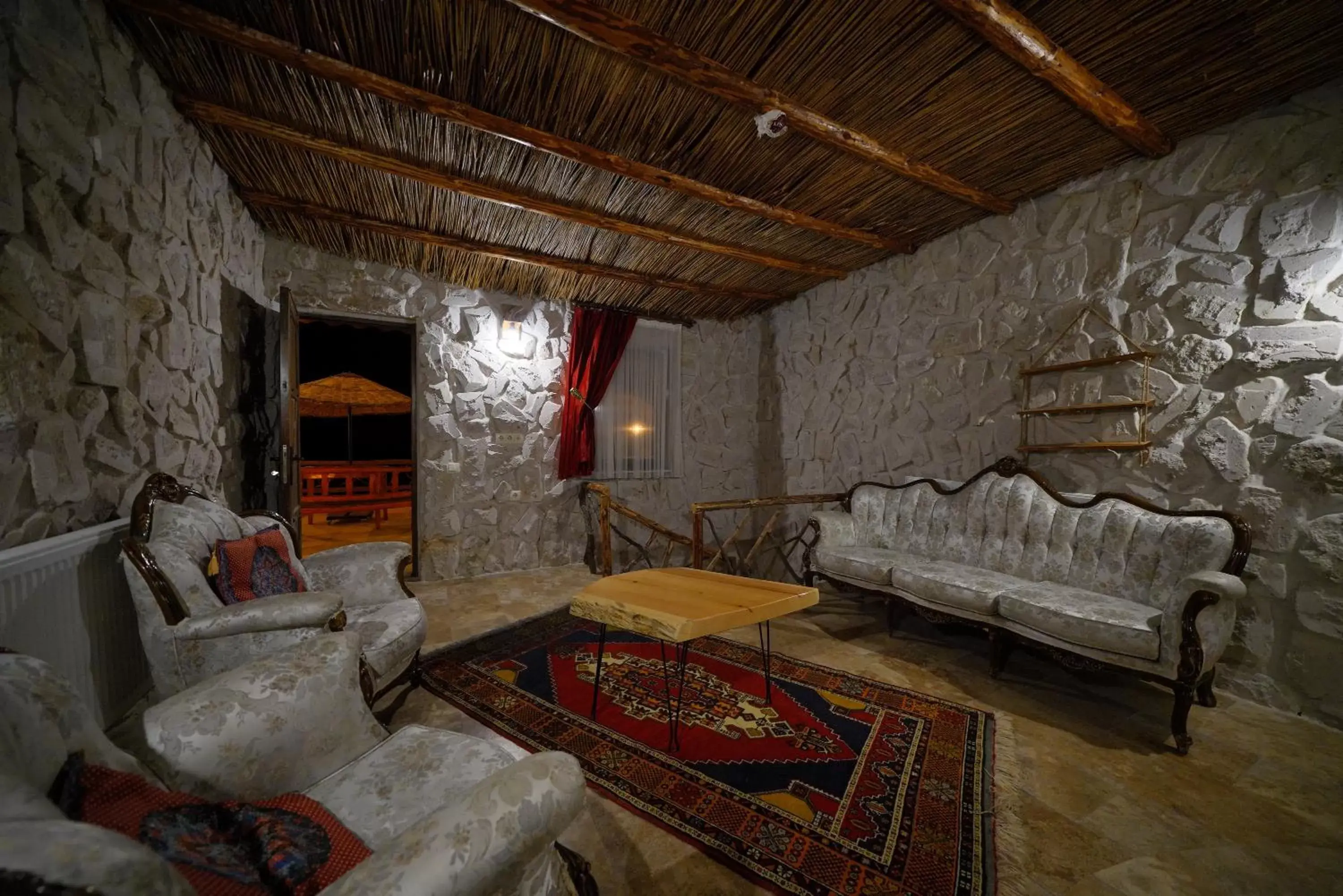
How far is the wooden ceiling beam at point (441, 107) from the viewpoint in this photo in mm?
1747

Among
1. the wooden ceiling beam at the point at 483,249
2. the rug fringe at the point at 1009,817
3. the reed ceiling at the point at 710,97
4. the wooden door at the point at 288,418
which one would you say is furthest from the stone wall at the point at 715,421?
the rug fringe at the point at 1009,817

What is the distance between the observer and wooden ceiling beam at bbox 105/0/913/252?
1747 mm

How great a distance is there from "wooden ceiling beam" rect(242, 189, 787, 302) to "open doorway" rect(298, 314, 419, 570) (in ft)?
9.27

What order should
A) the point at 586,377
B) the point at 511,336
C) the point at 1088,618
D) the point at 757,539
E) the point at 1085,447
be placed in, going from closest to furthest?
the point at 1088,618
the point at 1085,447
the point at 511,336
the point at 586,377
the point at 757,539

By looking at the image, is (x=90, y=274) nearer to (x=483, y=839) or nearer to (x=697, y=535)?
(x=483, y=839)

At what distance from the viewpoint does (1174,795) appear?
1.62 meters

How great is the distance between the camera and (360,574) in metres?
2.22

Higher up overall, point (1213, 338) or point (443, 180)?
point (443, 180)

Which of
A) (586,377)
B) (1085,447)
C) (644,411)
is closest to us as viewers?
(1085,447)

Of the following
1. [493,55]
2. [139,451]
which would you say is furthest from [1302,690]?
[139,451]

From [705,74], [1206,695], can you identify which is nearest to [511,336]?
[705,74]

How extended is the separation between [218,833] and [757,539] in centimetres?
436

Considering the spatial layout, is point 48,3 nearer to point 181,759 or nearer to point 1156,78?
point 181,759

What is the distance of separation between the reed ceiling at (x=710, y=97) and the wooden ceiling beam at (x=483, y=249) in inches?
1.8
